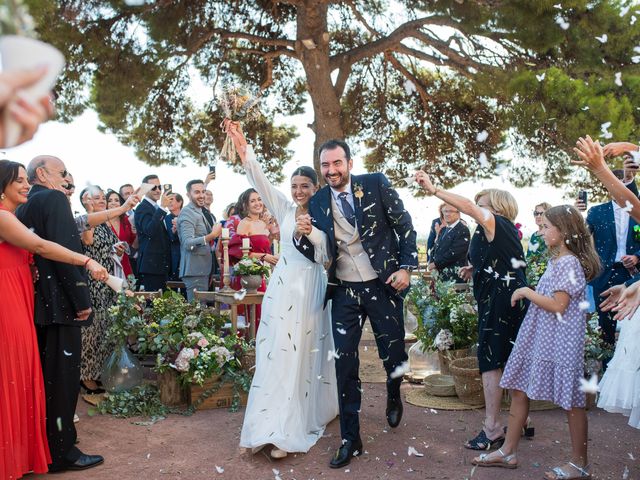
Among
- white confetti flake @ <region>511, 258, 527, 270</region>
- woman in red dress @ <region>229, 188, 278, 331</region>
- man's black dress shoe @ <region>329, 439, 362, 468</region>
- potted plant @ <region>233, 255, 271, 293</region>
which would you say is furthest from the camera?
woman in red dress @ <region>229, 188, 278, 331</region>

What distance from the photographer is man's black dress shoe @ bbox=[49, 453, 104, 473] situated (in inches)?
159

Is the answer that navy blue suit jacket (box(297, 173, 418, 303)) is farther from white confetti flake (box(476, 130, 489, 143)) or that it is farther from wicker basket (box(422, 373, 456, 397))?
white confetti flake (box(476, 130, 489, 143))

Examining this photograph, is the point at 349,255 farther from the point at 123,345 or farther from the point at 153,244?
the point at 153,244

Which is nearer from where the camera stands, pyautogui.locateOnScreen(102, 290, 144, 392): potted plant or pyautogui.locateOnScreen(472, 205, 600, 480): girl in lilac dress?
pyautogui.locateOnScreen(472, 205, 600, 480): girl in lilac dress

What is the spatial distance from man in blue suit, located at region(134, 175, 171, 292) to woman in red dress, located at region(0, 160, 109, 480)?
13.8ft

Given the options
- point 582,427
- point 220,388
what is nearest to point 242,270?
point 220,388

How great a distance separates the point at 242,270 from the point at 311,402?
2.14 meters

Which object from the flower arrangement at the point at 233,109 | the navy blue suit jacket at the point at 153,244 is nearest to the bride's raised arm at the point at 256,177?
the flower arrangement at the point at 233,109

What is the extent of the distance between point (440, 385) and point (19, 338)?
3.58 metres

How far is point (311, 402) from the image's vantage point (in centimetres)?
466

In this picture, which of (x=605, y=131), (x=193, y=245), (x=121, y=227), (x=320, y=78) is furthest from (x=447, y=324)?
(x=320, y=78)

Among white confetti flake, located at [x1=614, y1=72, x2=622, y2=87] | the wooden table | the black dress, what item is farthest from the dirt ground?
white confetti flake, located at [x1=614, y1=72, x2=622, y2=87]

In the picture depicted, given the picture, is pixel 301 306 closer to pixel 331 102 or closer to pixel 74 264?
pixel 74 264

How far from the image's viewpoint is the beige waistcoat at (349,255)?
445 centimetres
